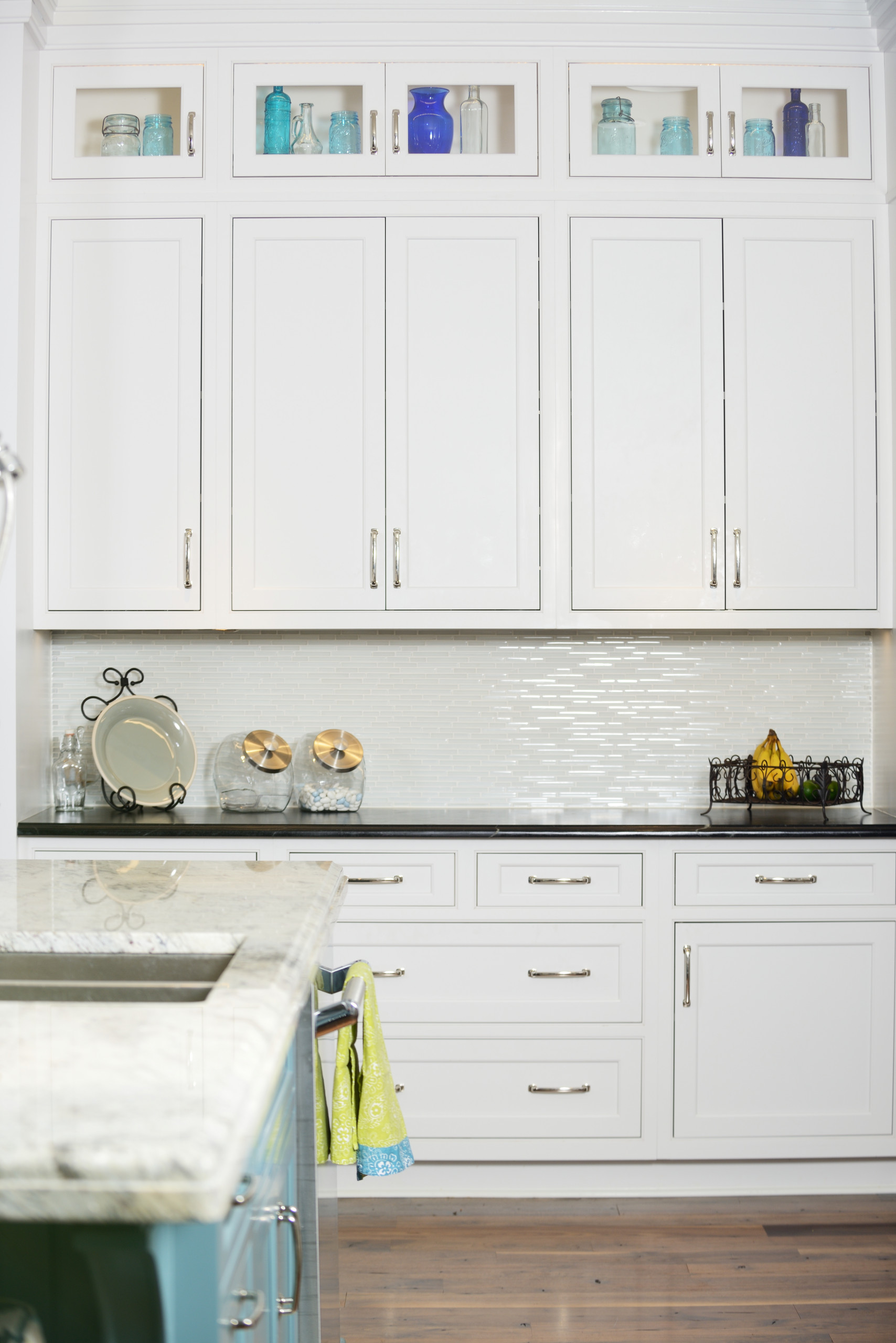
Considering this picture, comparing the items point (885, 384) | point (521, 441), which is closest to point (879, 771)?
point (885, 384)

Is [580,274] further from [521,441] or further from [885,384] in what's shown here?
[885,384]

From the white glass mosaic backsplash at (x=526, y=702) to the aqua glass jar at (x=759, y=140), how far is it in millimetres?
1367

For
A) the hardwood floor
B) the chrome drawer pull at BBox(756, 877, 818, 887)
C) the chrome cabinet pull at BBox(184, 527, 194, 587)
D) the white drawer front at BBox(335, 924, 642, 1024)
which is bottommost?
the hardwood floor

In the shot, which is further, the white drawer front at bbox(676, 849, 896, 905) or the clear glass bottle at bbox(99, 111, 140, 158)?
the clear glass bottle at bbox(99, 111, 140, 158)

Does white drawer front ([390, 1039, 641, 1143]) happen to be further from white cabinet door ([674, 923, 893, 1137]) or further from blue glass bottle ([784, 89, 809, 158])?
blue glass bottle ([784, 89, 809, 158])

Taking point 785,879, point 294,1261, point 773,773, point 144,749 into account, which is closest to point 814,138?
point 773,773

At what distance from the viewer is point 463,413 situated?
285 cm

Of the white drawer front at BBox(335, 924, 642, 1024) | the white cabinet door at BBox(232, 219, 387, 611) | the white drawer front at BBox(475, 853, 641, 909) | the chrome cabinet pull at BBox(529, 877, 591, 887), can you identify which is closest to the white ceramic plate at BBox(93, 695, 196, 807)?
the white cabinet door at BBox(232, 219, 387, 611)

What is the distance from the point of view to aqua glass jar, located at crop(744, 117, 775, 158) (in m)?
2.90

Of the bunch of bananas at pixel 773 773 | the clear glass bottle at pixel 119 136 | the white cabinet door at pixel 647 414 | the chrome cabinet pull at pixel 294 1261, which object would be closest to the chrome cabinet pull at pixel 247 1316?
the chrome cabinet pull at pixel 294 1261

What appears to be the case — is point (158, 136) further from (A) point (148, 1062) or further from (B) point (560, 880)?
(A) point (148, 1062)

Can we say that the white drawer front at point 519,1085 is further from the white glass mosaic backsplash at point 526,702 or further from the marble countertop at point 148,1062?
the marble countertop at point 148,1062

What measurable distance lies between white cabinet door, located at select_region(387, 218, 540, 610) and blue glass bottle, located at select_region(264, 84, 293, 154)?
0.41m

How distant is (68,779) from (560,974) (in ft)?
4.88
